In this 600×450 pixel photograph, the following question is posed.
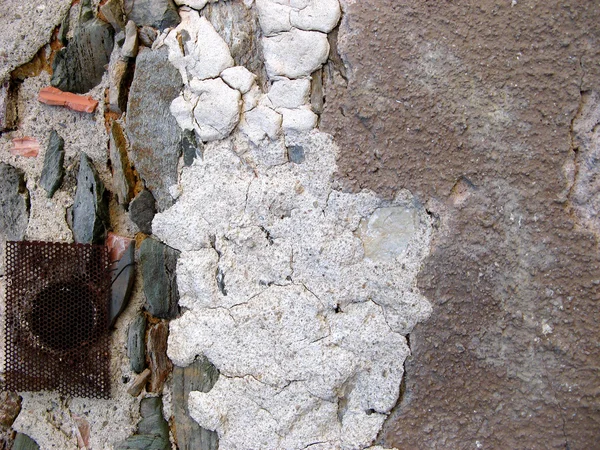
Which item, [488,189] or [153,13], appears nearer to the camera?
[488,189]

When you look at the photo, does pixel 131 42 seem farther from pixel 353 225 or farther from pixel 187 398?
pixel 187 398

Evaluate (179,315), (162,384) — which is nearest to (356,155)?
(179,315)

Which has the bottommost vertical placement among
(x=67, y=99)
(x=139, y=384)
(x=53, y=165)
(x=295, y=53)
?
(x=139, y=384)

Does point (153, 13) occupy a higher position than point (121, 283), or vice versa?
point (153, 13)

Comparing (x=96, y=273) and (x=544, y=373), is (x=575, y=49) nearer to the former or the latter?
(x=544, y=373)

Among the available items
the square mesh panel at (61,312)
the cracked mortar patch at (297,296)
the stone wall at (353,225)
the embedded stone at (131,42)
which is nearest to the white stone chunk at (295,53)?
the stone wall at (353,225)

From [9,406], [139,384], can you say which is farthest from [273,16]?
[9,406]
